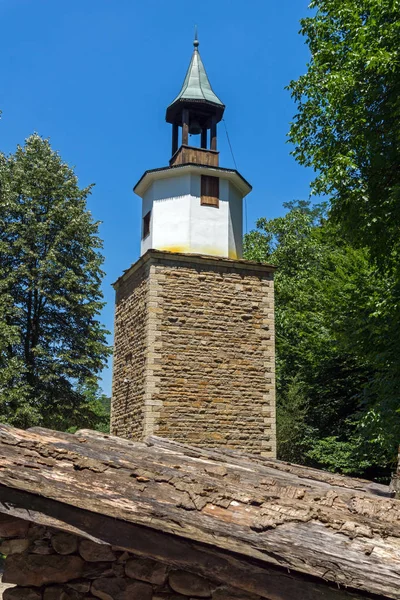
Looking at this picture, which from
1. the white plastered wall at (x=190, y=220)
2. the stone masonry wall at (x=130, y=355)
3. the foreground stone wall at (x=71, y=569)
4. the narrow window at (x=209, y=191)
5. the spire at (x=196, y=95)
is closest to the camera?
the foreground stone wall at (x=71, y=569)

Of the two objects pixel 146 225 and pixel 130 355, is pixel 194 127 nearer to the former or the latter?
pixel 146 225

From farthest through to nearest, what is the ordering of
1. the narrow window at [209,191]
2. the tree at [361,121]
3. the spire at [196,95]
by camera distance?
the spire at [196,95] < the narrow window at [209,191] < the tree at [361,121]

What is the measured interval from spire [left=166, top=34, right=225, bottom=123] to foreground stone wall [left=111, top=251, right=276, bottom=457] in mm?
5284

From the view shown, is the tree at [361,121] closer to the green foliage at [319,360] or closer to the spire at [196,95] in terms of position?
the green foliage at [319,360]

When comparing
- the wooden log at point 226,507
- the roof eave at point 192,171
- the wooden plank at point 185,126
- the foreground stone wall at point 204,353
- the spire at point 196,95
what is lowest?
the wooden log at point 226,507

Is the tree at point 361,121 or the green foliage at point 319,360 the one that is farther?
the green foliage at point 319,360

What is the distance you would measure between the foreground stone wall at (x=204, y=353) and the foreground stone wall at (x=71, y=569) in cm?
1265

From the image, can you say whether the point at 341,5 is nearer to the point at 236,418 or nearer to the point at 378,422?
the point at 378,422

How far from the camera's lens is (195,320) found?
17328 millimetres

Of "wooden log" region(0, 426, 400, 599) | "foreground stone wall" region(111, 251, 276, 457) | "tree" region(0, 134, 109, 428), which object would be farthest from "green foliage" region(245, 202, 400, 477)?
"wooden log" region(0, 426, 400, 599)

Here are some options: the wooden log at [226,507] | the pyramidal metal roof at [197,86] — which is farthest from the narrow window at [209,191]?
the wooden log at [226,507]

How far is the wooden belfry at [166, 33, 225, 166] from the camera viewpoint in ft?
64.6

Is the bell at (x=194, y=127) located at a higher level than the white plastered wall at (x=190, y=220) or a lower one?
higher

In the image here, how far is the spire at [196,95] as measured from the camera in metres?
19.7
